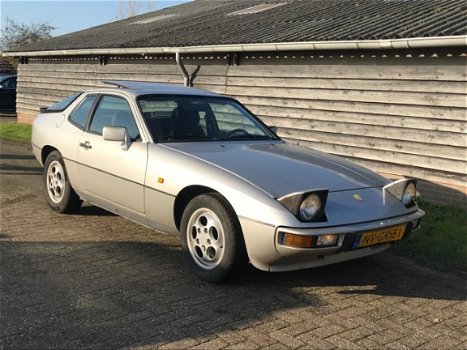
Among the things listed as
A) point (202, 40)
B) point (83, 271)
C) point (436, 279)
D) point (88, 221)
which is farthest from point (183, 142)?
point (202, 40)

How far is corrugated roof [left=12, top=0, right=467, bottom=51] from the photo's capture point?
24.7ft

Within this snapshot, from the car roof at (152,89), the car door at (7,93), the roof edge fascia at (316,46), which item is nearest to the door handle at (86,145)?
the car roof at (152,89)

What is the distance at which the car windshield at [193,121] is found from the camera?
4.82 m

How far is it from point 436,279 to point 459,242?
122cm

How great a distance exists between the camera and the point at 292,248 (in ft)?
11.7

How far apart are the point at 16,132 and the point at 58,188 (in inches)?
387

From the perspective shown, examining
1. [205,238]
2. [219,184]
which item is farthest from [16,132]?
[219,184]

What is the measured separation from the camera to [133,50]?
12297 mm

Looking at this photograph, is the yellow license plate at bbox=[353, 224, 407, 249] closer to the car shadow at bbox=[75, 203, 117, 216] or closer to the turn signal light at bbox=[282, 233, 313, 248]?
the turn signal light at bbox=[282, 233, 313, 248]

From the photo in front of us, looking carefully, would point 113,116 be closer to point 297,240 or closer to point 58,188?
point 58,188

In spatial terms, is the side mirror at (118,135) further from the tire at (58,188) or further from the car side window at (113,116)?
the tire at (58,188)

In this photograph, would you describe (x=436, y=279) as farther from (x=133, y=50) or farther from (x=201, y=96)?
(x=133, y=50)

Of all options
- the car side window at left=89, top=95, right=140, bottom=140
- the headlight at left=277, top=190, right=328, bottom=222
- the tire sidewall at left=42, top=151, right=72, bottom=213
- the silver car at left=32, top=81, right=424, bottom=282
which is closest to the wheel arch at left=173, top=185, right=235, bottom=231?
the silver car at left=32, top=81, right=424, bottom=282

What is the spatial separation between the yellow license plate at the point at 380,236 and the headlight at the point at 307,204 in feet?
1.16
